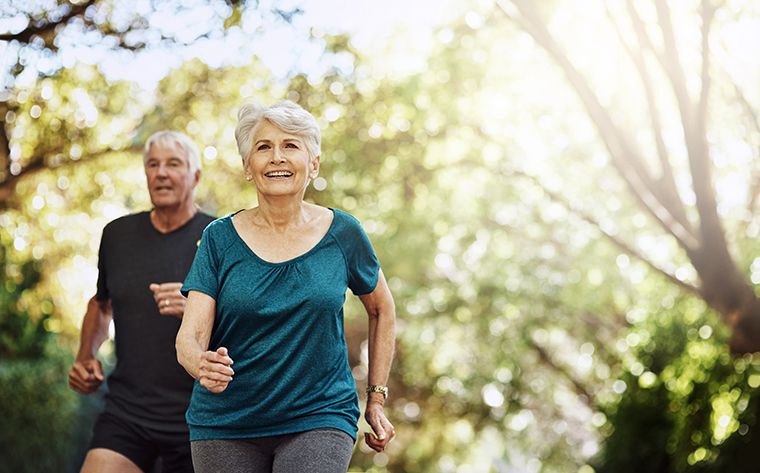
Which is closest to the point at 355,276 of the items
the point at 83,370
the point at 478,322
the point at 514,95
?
the point at 83,370

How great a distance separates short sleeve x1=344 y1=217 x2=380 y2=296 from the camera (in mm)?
3002

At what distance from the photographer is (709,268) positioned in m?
9.21

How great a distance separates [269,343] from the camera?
109 inches

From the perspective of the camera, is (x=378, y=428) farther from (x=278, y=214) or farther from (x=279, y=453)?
(x=278, y=214)

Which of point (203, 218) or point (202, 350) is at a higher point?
point (203, 218)

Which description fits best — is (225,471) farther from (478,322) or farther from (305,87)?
(478,322)

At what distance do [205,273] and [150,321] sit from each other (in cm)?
116

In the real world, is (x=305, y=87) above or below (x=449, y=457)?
above

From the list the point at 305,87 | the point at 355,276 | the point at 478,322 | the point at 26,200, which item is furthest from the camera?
the point at 478,322

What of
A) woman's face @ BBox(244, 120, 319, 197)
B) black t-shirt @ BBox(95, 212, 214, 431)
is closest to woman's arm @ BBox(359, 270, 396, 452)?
woman's face @ BBox(244, 120, 319, 197)

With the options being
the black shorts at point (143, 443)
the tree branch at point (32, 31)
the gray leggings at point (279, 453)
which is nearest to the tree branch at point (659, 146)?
the tree branch at point (32, 31)

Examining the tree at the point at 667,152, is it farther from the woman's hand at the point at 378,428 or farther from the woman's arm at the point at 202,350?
the woman's arm at the point at 202,350

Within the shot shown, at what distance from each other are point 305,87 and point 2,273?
120 inches

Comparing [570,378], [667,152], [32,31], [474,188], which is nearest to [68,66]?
[32,31]
